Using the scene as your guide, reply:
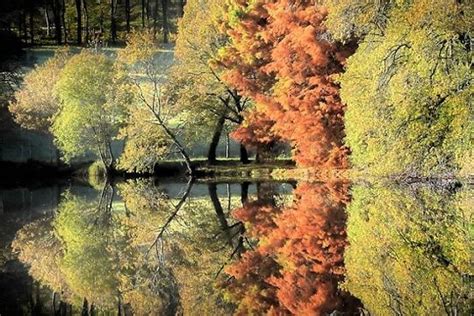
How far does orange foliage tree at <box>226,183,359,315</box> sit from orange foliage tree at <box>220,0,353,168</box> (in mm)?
9100

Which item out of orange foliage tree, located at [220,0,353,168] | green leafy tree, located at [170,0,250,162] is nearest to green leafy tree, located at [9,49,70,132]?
green leafy tree, located at [170,0,250,162]

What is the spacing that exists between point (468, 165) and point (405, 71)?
9.23 feet

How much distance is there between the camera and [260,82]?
26875 millimetres

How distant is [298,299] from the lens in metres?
6.99

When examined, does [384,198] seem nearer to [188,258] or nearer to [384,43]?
[384,43]

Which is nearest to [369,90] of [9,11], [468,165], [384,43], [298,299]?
[384,43]

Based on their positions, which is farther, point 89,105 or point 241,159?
point 241,159

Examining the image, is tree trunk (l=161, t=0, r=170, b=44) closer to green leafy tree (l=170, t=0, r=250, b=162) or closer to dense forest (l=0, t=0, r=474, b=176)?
dense forest (l=0, t=0, r=474, b=176)

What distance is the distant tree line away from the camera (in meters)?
34.6

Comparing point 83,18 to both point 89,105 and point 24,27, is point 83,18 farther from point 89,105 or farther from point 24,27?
point 89,105

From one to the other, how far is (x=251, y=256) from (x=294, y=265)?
1.01 meters

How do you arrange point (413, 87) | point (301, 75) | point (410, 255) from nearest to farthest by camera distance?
point (410, 255) < point (413, 87) < point (301, 75)

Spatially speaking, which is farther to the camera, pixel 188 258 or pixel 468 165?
pixel 468 165

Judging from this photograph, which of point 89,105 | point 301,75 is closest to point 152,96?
point 89,105
